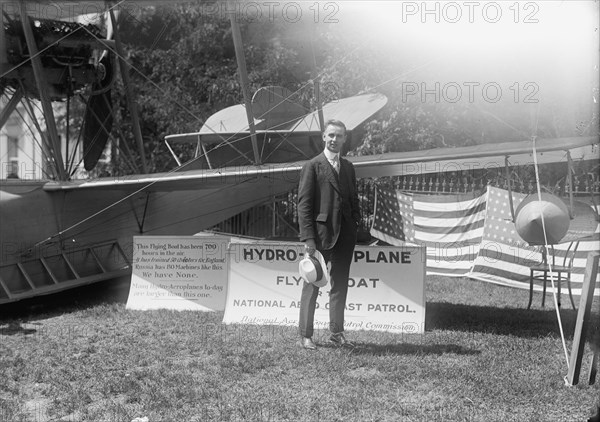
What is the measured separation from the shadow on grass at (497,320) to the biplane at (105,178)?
1620mm

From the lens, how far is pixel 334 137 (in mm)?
5715

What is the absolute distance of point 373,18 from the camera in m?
13.3

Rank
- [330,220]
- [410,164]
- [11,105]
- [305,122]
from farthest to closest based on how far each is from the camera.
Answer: [305,122], [11,105], [410,164], [330,220]

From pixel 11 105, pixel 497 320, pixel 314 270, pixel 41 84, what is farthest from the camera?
pixel 11 105

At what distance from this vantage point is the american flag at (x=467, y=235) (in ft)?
33.2

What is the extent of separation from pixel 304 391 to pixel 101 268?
5.41m

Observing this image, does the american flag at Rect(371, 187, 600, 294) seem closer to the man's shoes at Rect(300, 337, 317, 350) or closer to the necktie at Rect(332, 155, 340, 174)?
the necktie at Rect(332, 155, 340, 174)

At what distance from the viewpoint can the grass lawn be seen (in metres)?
4.37

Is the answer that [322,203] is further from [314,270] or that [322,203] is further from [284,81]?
[284,81]

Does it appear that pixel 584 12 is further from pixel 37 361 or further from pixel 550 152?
pixel 37 361

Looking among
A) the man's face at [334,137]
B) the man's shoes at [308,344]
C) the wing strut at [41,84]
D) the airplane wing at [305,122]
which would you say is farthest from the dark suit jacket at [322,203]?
the wing strut at [41,84]

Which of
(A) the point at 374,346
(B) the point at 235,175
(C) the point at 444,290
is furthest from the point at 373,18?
(A) the point at 374,346

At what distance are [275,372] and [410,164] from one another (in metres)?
2.77

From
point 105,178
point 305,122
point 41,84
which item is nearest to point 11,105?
point 41,84
